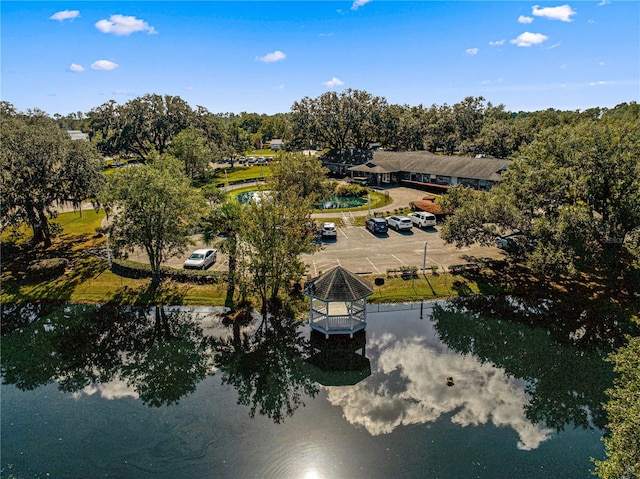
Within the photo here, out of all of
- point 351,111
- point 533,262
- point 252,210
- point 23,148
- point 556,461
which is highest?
point 351,111

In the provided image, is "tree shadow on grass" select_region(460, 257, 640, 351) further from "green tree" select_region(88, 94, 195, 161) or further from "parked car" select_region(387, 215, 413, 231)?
"green tree" select_region(88, 94, 195, 161)

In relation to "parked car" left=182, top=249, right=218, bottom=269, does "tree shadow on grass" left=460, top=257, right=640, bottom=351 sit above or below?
below

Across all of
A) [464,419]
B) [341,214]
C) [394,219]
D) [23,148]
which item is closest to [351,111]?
[341,214]

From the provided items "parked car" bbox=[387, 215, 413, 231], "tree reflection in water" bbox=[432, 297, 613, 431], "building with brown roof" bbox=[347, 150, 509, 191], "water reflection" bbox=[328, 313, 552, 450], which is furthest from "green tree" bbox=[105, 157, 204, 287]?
"building with brown roof" bbox=[347, 150, 509, 191]

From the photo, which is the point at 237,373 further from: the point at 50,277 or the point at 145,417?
the point at 50,277

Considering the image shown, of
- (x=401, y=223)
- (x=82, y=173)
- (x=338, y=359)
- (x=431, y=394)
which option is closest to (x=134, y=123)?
(x=82, y=173)

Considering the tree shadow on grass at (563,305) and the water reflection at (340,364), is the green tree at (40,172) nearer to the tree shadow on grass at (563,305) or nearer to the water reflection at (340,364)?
the water reflection at (340,364)
